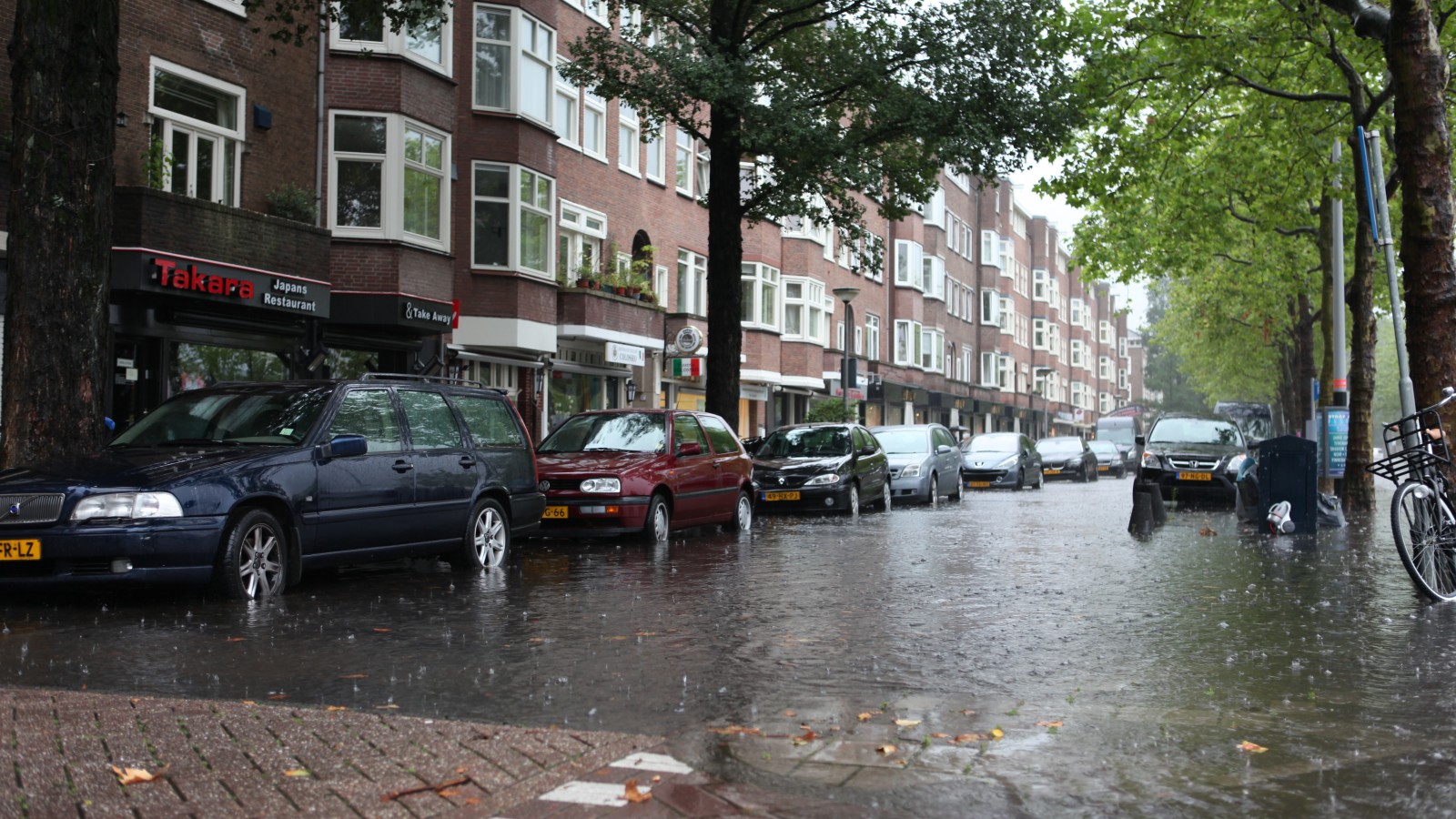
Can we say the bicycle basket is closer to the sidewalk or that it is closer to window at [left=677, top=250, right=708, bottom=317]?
the sidewalk

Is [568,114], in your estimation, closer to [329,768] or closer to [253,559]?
[253,559]

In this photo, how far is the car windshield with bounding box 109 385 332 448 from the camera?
10977mm

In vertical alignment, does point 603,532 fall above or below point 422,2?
below

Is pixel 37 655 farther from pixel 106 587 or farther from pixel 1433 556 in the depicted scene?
pixel 1433 556

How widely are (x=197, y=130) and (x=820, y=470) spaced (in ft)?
34.8

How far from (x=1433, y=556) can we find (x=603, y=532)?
852cm

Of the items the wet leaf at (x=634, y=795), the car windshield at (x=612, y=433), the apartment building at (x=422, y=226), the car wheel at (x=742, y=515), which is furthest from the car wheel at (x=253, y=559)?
the apartment building at (x=422, y=226)

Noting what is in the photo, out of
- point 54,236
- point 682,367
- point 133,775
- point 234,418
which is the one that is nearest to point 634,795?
point 133,775

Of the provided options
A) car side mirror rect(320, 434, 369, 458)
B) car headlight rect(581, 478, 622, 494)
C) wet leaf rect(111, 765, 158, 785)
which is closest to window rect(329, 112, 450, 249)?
→ car headlight rect(581, 478, 622, 494)

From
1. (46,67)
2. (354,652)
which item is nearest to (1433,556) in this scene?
(354,652)

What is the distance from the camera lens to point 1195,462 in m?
25.2

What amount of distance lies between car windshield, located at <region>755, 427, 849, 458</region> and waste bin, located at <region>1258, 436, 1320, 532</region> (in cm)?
708

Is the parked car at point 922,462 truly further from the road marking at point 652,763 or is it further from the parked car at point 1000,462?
the road marking at point 652,763

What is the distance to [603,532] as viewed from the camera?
15906 mm
